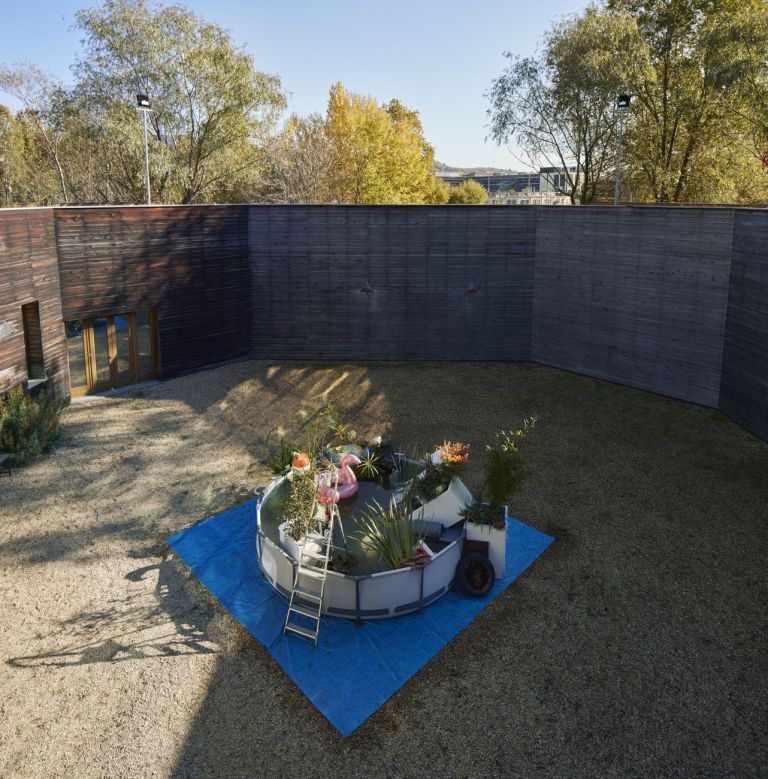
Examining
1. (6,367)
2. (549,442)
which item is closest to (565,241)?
(549,442)

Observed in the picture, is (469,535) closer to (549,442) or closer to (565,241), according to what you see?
(549,442)

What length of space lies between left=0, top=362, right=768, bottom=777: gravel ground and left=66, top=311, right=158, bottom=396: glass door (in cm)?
176

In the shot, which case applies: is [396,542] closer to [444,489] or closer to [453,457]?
[444,489]

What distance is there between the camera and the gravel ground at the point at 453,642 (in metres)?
5.36

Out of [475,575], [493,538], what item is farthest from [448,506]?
[475,575]

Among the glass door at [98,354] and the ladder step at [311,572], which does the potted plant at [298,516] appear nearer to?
the ladder step at [311,572]

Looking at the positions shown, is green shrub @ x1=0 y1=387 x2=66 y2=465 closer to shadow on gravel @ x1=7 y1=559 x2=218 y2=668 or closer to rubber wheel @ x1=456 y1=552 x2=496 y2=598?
shadow on gravel @ x1=7 y1=559 x2=218 y2=668

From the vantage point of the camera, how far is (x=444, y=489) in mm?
8086

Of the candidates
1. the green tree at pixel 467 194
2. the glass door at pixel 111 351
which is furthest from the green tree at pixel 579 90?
the green tree at pixel 467 194

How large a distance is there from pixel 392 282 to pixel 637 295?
5.40 meters

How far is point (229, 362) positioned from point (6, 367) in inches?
210

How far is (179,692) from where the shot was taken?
19.5ft

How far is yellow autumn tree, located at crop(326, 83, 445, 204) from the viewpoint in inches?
1339

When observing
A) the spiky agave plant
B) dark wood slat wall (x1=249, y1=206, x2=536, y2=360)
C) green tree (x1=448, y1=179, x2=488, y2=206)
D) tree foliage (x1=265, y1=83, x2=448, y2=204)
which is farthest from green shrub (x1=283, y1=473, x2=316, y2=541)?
green tree (x1=448, y1=179, x2=488, y2=206)
